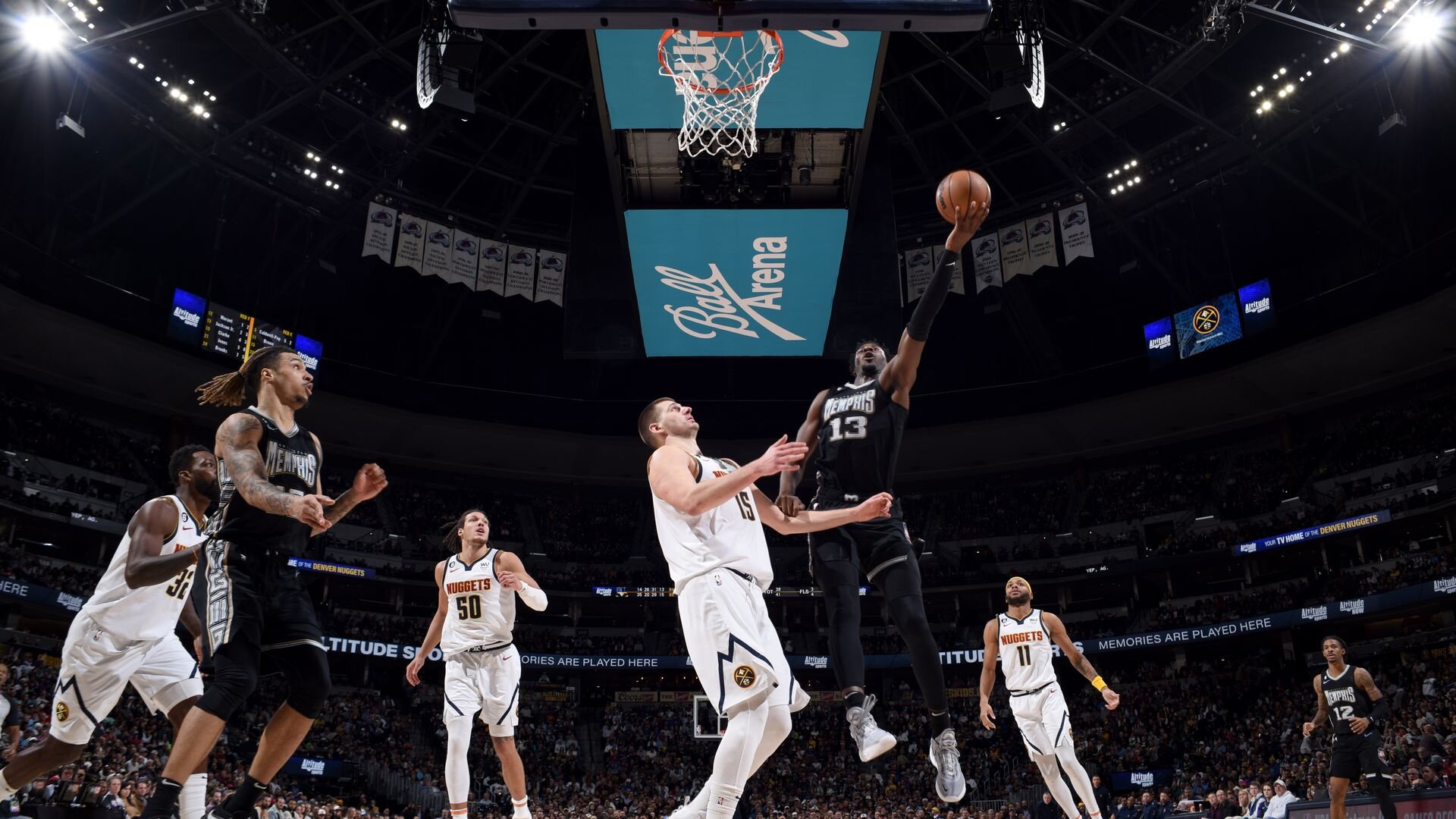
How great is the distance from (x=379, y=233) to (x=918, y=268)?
50.8 feet

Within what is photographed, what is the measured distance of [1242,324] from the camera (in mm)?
30078

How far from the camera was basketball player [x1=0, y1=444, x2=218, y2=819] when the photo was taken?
239 inches

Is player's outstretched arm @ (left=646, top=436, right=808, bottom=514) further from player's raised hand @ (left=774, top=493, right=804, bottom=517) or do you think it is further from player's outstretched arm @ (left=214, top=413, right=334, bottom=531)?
player's outstretched arm @ (left=214, top=413, right=334, bottom=531)

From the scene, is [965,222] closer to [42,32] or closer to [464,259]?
[42,32]

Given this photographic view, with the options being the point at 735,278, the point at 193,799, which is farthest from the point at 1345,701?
the point at 735,278

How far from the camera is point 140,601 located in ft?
22.2

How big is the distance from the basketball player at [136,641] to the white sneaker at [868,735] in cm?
394

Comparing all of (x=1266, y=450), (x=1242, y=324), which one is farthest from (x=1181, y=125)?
(x=1266, y=450)

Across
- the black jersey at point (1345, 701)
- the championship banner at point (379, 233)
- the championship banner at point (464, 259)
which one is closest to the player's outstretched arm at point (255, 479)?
the black jersey at point (1345, 701)

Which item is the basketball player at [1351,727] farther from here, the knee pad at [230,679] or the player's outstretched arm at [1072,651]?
the knee pad at [230,679]

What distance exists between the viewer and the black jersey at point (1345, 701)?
36.1 ft

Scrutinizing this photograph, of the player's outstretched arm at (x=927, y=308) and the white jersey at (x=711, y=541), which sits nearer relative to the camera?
the white jersey at (x=711, y=541)

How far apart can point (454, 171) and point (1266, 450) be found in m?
30.6

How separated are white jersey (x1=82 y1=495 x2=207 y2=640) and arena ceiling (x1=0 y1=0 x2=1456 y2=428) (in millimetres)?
12828
